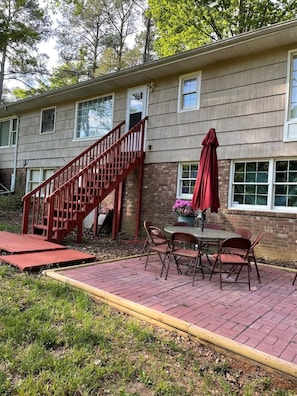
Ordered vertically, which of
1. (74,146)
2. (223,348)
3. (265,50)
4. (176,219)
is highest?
(265,50)

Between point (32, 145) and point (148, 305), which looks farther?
point (32, 145)

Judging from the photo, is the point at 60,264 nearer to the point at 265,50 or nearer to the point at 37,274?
the point at 37,274

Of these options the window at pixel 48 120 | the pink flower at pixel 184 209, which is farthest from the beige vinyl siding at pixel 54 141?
the pink flower at pixel 184 209

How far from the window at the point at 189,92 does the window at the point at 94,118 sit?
295 centimetres

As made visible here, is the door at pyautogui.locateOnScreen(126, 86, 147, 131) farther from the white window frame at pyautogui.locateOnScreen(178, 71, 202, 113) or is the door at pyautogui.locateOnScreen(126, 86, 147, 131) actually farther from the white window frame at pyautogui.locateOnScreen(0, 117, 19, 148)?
the white window frame at pyautogui.locateOnScreen(0, 117, 19, 148)

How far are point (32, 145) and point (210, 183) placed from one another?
1053cm

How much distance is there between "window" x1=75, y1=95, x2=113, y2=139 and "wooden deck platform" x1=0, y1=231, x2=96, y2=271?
5253 millimetres

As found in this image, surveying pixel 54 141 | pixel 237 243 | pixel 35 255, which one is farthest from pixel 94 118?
pixel 237 243

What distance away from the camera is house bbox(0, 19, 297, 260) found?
6805mm

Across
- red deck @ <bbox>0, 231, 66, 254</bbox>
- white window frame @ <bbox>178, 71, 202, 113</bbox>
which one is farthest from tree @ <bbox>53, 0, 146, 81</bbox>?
red deck @ <bbox>0, 231, 66, 254</bbox>

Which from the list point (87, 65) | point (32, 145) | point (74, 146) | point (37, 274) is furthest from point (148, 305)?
point (87, 65)

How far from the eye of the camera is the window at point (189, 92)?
8367 mm

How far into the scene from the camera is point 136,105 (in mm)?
9859

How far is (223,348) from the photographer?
2.82 metres
